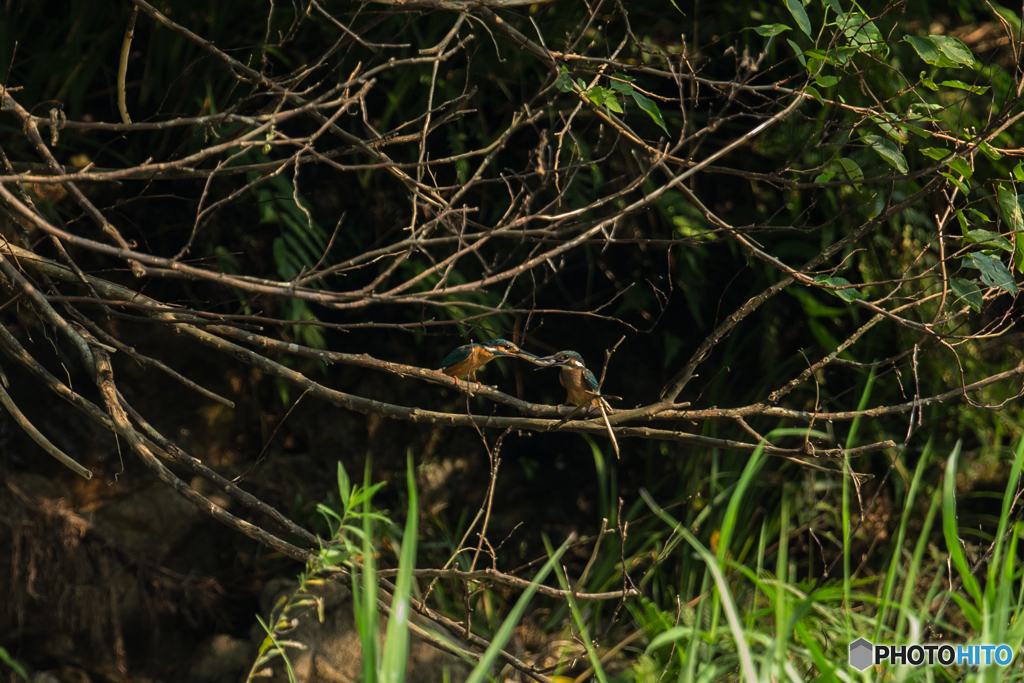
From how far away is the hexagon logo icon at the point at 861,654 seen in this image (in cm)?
187

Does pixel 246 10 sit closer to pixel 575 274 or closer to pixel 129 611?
pixel 575 274

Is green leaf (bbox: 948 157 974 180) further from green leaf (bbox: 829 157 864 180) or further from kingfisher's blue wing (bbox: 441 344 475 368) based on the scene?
kingfisher's blue wing (bbox: 441 344 475 368)

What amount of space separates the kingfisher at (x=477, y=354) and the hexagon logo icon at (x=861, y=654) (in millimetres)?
1245

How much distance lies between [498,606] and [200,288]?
2.35m

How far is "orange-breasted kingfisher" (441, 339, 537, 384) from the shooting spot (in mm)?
2678

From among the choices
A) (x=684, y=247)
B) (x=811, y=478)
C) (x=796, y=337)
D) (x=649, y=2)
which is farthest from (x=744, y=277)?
(x=649, y=2)

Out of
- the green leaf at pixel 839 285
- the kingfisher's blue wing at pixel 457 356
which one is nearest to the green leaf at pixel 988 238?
the green leaf at pixel 839 285

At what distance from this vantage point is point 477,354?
9.04 ft

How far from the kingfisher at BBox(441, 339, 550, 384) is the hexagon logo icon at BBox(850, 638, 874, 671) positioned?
1245 mm

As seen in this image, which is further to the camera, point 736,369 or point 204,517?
point 736,369

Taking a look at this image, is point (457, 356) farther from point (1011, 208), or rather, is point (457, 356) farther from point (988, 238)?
point (1011, 208)

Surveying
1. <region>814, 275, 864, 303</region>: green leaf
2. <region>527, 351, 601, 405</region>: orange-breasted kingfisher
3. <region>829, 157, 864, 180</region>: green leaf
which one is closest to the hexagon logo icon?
<region>814, 275, 864, 303</region>: green leaf

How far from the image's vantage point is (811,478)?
4523 millimetres

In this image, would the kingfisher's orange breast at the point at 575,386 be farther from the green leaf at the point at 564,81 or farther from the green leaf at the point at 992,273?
the green leaf at the point at 992,273
